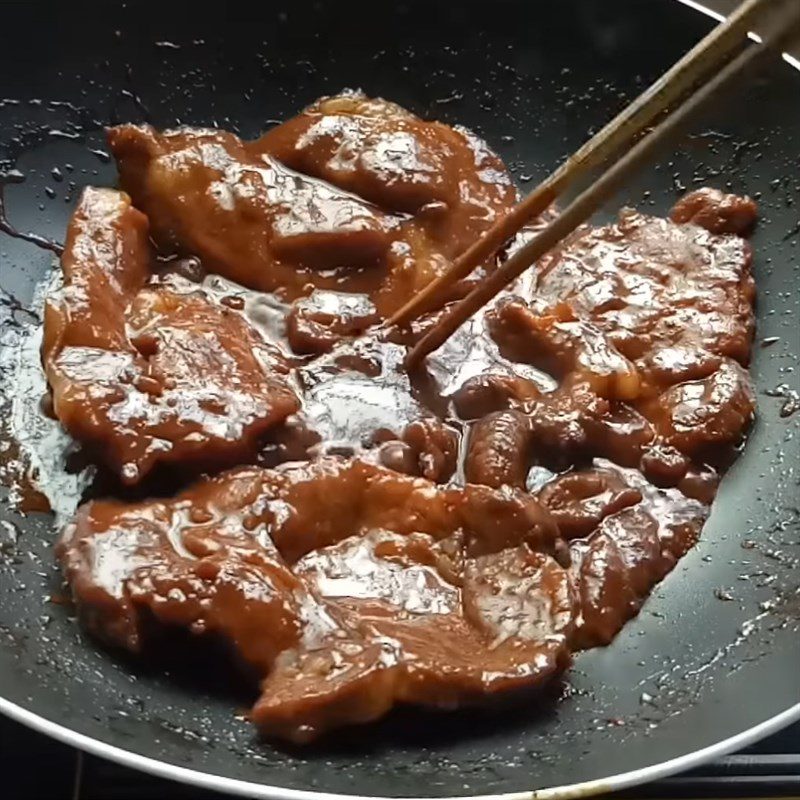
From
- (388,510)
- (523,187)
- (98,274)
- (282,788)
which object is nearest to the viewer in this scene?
(282,788)

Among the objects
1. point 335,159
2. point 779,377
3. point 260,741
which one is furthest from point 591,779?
point 335,159

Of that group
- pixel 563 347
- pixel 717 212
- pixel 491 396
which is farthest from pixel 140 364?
pixel 717 212

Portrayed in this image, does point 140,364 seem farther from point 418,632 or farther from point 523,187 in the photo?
point 523,187

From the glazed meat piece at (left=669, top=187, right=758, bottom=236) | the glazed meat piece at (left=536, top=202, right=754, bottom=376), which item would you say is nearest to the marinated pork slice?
the glazed meat piece at (left=536, top=202, right=754, bottom=376)

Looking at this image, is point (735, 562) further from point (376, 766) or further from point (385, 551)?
point (376, 766)

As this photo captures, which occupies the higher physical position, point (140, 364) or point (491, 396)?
point (491, 396)

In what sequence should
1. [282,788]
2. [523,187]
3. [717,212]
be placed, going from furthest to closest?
[523,187], [717,212], [282,788]
